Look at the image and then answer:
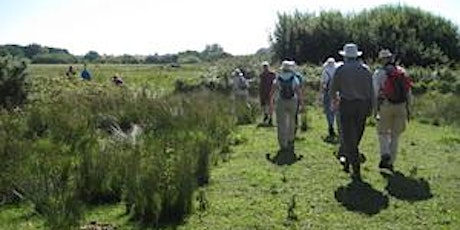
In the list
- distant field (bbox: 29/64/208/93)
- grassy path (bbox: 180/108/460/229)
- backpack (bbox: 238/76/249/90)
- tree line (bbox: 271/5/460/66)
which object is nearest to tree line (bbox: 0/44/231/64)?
distant field (bbox: 29/64/208/93)

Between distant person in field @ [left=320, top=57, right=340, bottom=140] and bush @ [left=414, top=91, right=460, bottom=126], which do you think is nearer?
distant person in field @ [left=320, top=57, right=340, bottom=140]

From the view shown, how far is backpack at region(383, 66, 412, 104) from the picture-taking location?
1249 centimetres

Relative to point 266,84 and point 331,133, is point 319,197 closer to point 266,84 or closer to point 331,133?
point 331,133

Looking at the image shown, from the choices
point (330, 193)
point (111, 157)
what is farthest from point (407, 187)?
point (111, 157)

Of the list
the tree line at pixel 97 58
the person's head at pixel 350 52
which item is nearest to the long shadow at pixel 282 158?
the person's head at pixel 350 52

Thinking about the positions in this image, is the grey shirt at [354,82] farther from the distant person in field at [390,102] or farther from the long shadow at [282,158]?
the long shadow at [282,158]

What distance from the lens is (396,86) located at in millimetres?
12570

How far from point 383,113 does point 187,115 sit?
229 inches

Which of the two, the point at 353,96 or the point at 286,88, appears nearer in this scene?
the point at 353,96

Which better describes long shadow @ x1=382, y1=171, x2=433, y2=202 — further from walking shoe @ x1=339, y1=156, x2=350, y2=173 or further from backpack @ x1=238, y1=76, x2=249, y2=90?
backpack @ x1=238, y1=76, x2=249, y2=90

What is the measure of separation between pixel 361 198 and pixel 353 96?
181cm

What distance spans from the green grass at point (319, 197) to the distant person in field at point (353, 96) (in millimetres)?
640

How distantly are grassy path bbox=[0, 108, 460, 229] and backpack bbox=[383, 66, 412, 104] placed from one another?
1229 millimetres

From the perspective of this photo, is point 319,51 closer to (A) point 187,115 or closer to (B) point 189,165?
(A) point 187,115
